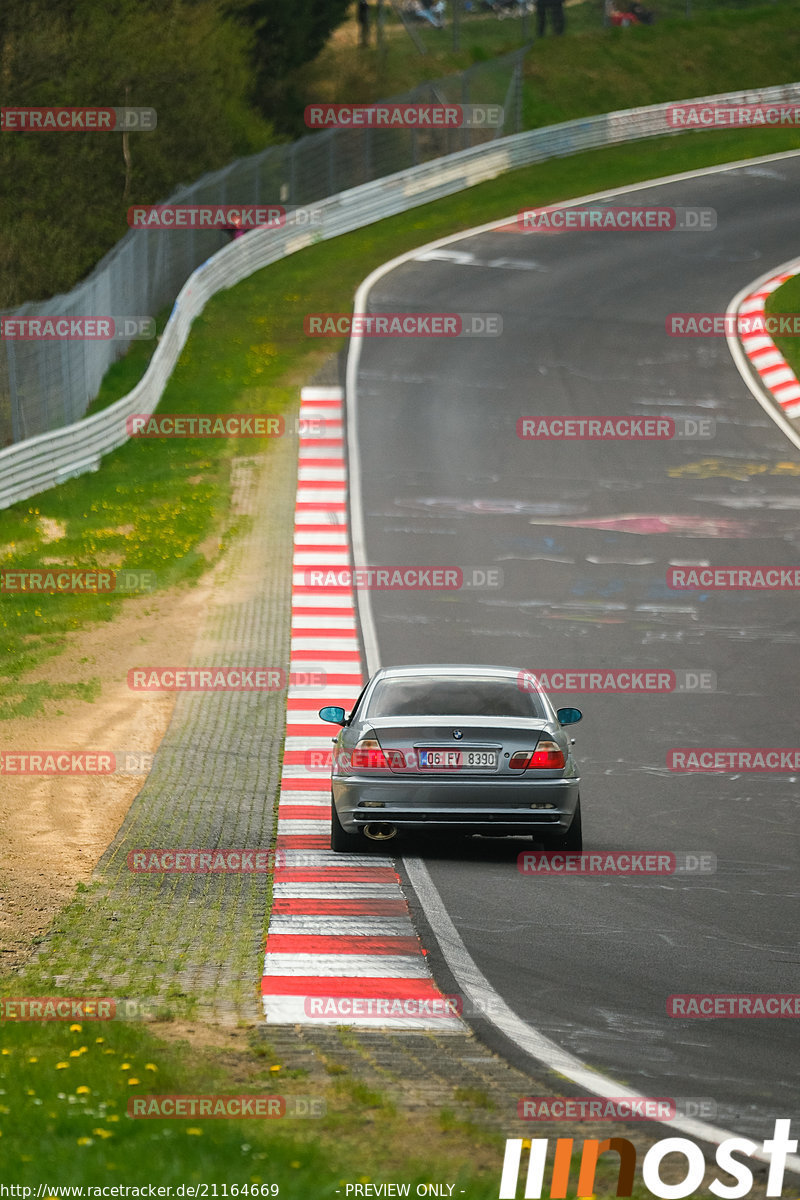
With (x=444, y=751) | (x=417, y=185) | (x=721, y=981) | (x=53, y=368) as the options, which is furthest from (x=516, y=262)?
(x=721, y=981)

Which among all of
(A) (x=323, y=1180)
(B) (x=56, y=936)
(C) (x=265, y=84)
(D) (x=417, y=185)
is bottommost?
(B) (x=56, y=936)

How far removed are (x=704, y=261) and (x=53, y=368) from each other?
19085 millimetres

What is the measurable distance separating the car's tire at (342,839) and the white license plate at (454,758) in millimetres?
829

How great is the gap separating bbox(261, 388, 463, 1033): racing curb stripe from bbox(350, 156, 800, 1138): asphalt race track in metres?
0.43

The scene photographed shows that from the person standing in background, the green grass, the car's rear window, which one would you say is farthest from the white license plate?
the person standing in background

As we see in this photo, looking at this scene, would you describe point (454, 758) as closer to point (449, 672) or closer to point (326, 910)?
point (449, 672)

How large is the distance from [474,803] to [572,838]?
0.81m

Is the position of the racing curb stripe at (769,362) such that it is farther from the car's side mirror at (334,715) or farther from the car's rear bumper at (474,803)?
the car's rear bumper at (474,803)

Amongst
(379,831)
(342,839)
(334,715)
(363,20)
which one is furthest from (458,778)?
(363,20)

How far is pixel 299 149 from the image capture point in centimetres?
4306

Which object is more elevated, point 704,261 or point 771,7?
point 771,7

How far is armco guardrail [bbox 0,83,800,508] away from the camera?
24.4 m

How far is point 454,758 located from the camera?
10.9 meters

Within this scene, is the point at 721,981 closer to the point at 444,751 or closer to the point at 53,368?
the point at 444,751
